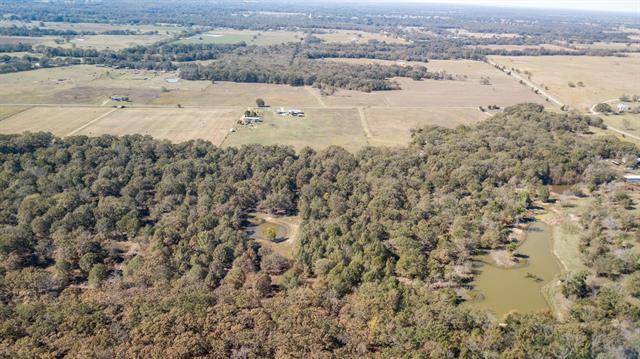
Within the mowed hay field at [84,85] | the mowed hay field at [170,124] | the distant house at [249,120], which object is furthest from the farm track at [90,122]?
the distant house at [249,120]

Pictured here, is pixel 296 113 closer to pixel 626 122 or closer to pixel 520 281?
pixel 520 281

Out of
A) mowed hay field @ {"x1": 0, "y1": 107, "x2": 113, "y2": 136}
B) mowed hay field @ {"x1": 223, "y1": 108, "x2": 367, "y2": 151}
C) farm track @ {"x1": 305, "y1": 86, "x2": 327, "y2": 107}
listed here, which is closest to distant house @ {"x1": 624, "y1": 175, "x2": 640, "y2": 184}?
mowed hay field @ {"x1": 223, "y1": 108, "x2": 367, "y2": 151}

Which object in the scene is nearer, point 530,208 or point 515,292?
point 515,292

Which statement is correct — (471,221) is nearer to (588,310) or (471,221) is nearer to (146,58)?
(588,310)

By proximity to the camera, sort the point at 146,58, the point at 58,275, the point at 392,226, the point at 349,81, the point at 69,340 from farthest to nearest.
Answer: the point at 146,58 → the point at 349,81 → the point at 392,226 → the point at 58,275 → the point at 69,340

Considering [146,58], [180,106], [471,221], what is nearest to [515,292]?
[471,221]

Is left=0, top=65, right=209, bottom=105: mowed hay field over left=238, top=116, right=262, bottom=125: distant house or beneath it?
over

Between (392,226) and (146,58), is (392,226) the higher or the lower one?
the lower one

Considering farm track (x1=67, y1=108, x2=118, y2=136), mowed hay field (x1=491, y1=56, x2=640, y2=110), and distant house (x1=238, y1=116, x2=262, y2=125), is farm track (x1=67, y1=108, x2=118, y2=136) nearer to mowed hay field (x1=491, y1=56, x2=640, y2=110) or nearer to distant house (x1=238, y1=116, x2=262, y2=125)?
distant house (x1=238, y1=116, x2=262, y2=125)

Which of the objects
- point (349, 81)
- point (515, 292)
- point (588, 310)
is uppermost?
point (349, 81)
